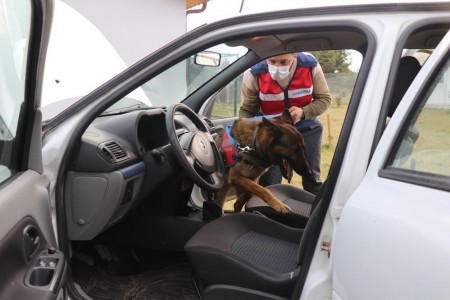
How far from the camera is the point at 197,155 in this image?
2268mm

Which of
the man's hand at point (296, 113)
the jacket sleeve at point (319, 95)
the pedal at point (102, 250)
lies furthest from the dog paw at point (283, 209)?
the pedal at point (102, 250)

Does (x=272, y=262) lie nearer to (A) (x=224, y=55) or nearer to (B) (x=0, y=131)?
(B) (x=0, y=131)

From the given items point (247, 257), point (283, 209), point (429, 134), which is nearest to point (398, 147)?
point (429, 134)

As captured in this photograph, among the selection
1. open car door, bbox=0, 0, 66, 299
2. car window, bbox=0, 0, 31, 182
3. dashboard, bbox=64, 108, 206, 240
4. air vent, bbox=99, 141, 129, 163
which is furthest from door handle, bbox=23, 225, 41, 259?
air vent, bbox=99, 141, 129, 163

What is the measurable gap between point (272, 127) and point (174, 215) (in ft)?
2.94

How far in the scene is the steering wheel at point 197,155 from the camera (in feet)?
6.81

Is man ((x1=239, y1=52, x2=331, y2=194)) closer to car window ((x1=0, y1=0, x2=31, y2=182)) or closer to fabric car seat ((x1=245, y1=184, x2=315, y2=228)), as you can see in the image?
fabric car seat ((x1=245, y1=184, x2=315, y2=228))

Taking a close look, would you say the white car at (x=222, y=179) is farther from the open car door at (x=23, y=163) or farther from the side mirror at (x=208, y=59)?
the side mirror at (x=208, y=59)

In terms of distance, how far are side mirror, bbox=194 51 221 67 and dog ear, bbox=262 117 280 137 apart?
0.78m

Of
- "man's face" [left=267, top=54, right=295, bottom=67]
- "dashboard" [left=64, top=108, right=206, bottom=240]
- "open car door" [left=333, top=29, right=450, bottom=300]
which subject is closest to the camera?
"open car door" [left=333, top=29, right=450, bottom=300]

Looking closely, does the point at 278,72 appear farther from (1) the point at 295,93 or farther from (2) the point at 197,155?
(2) the point at 197,155

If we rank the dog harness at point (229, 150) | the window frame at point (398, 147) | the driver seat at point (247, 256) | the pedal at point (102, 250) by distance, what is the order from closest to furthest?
the window frame at point (398, 147) < the driver seat at point (247, 256) < the pedal at point (102, 250) < the dog harness at point (229, 150)

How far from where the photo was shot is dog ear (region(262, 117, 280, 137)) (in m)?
2.82

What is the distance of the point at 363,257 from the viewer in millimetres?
1056
